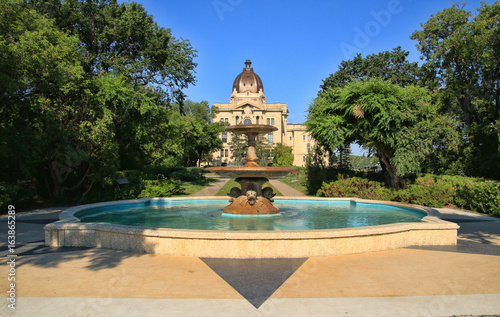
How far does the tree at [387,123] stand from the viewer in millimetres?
18391

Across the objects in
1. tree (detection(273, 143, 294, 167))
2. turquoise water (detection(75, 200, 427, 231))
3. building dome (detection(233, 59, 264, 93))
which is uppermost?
building dome (detection(233, 59, 264, 93))

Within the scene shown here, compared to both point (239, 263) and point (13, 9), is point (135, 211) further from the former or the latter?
point (13, 9)

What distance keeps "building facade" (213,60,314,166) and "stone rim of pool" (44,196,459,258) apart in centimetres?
8691

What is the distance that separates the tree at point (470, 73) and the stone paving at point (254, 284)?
18491 millimetres

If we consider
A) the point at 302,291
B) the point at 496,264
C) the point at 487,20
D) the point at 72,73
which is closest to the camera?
the point at 302,291

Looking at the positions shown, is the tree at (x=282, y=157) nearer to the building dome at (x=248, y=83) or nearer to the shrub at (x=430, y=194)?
the shrub at (x=430, y=194)

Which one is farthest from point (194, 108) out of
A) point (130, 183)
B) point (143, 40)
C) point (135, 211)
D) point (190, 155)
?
point (135, 211)

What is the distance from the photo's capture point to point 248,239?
7172 millimetres

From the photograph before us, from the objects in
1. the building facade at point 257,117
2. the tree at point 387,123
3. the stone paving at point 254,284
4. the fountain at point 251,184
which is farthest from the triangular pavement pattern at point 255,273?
the building facade at point 257,117

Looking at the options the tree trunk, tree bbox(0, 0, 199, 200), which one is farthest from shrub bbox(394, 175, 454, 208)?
tree bbox(0, 0, 199, 200)

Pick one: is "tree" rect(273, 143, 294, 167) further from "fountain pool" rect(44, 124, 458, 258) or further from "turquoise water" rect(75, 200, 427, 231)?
"fountain pool" rect(44, 124, 458, 258)

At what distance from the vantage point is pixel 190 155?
58719 mm

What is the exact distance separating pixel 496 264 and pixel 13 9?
19806 millimetres

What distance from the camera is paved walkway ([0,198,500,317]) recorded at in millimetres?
4632
